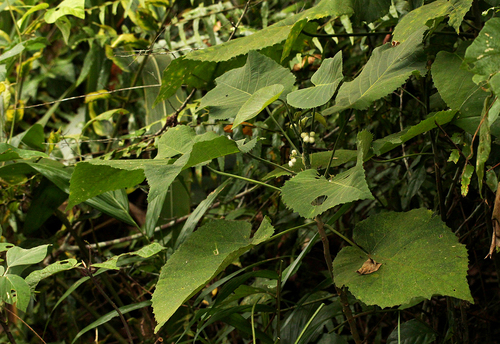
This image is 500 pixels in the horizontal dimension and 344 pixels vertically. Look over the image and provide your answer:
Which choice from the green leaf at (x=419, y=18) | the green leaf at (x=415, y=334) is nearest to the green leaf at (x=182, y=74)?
the green leaf at (x=419, y=18)

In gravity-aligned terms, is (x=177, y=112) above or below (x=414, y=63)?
below

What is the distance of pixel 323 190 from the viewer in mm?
576

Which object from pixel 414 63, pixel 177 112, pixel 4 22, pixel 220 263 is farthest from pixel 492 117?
pixel 4 22

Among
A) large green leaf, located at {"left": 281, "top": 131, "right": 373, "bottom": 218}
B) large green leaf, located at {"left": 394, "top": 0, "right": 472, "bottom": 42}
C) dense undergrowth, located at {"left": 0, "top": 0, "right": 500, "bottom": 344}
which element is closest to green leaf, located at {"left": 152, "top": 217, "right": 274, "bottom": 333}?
dense undergrowth, located at {"left": 0, "top": 0, "right": 500, "bottom": 344}

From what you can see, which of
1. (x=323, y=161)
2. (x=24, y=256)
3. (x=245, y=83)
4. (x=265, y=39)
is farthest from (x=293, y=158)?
(x=24, y=256)

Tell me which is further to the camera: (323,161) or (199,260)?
(323,161)

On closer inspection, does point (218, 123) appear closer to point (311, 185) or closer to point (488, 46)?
point (311, 185)

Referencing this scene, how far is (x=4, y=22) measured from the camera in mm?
1991

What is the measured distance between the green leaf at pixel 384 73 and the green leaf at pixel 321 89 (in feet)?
0.20

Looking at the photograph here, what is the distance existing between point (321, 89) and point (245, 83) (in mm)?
175

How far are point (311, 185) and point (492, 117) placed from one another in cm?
24

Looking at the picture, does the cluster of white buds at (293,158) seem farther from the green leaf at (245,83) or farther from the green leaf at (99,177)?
the green leaf at (99,177)

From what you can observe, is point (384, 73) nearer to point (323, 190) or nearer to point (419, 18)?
point (419, 18)

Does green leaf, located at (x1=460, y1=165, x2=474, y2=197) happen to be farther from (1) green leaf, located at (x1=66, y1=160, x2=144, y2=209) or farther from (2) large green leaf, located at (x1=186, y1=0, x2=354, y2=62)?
(1) green leaf, located at (x1=66, y1=160, x2=144, y2=209)
